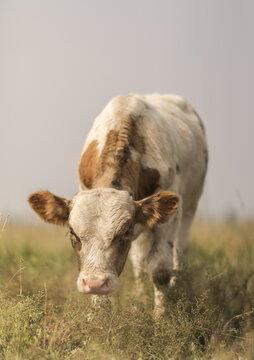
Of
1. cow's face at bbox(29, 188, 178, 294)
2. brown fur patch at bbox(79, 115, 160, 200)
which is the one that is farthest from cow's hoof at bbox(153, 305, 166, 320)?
brown fur patch at bbox(79, 115, 160, 200)

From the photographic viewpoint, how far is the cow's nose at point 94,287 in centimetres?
391

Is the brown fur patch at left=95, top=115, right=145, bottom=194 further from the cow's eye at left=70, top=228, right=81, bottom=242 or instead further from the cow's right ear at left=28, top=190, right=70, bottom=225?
the cow's eye at left=70, top=228, right=81, bottom=242

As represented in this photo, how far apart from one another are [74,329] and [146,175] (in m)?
1.86

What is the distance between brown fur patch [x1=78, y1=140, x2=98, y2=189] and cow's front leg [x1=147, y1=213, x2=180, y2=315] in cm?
87

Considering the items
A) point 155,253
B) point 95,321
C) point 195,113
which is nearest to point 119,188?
point 155,253

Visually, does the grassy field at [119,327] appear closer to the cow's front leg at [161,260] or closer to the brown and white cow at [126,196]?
the cow's front leg at [161,260]

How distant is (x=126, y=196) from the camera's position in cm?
450

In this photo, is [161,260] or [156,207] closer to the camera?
[156,207]

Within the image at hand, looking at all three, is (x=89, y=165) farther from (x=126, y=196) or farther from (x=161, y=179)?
(x=126, y=196)

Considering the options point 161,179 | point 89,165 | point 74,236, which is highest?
point 89,165

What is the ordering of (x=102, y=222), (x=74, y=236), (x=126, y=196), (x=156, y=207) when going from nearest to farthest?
1. (x=102, y=222)
2. (x=74, y=236)
3. (x=126, y=196)
4. (x=156, y=207)

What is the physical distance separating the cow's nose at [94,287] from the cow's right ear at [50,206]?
978 mm

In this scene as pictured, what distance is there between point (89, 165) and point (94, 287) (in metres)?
1.67

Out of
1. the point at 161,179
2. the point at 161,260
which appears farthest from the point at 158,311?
the point at 161,179
